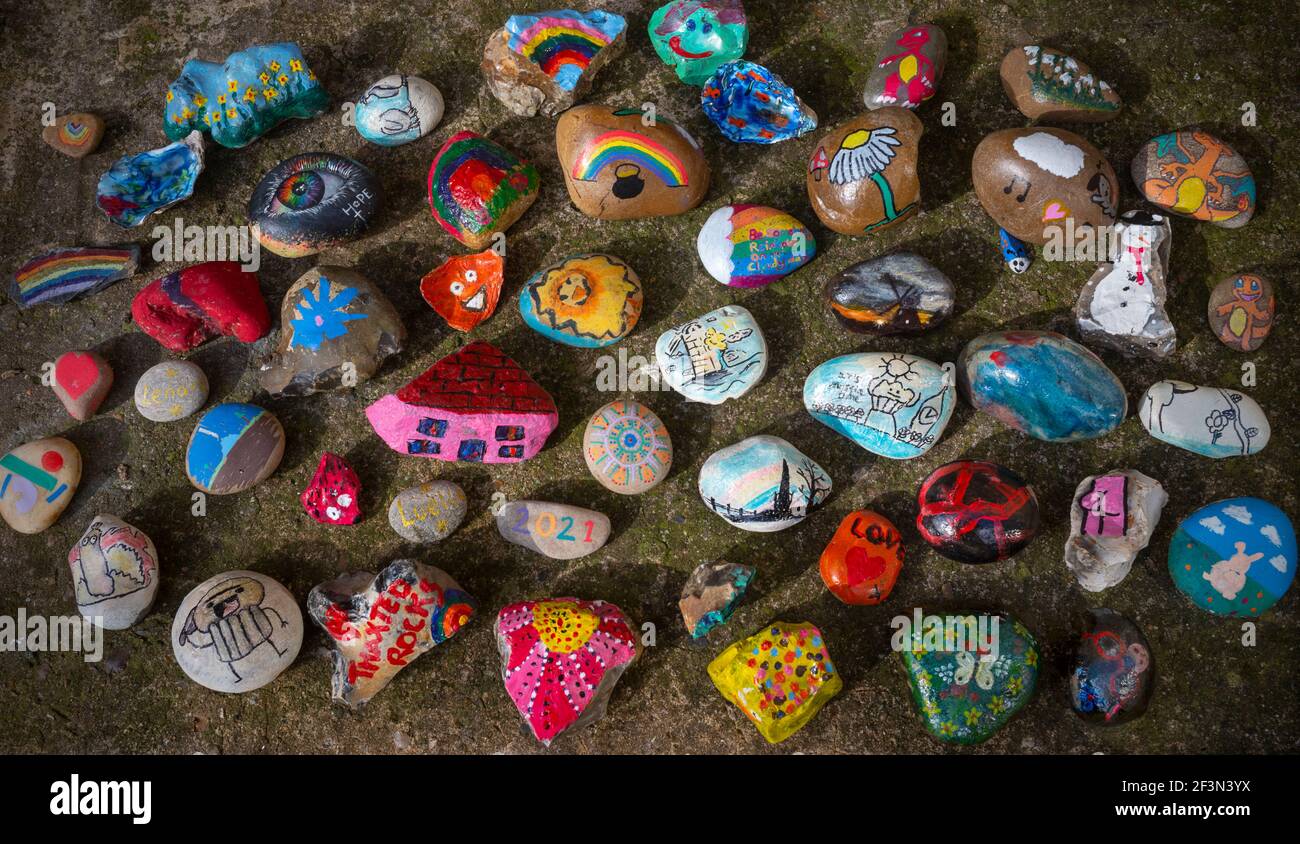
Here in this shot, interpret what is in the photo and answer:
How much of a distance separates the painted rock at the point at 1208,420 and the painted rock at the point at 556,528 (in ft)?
5.39

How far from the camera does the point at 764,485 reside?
264 cm

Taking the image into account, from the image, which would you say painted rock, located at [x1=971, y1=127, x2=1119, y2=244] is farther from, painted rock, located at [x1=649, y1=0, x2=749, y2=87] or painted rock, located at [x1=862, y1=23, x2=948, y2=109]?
painted rock, located at [x1=649, y1=0, x2=749, y2=87]

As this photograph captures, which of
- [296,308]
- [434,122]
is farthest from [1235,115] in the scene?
[296,308]

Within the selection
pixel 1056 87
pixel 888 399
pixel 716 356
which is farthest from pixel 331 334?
pixel 1056 87

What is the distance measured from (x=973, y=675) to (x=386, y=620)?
166 centimetres

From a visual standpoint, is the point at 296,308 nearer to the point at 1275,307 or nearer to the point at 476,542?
the point at 476,542

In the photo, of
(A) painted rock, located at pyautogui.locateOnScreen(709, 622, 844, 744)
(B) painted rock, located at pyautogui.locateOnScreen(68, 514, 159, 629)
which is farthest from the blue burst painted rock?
(B) painted rock, located at pyautogui.locateOnScreen(68, 514, 159, 629)

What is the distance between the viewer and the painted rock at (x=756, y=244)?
9.02ft

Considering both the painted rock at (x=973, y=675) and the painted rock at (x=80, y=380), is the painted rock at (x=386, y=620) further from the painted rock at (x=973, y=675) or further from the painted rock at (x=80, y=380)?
the painted rock at (x=973, y=675)

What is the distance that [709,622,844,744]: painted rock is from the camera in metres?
2.58

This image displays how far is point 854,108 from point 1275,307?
4.56 ft

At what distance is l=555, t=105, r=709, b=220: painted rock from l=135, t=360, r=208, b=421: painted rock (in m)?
1.30

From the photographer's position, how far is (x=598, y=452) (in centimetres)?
270

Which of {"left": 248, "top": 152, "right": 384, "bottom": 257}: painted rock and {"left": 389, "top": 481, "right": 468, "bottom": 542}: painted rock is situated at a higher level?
{"left": 248, "top": 152, "right": 384, "bottom": 257}: painted rock
